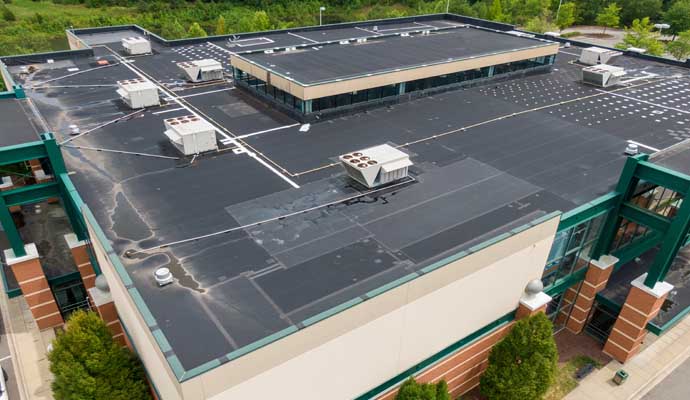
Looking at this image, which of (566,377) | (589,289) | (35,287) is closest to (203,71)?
(35,287)

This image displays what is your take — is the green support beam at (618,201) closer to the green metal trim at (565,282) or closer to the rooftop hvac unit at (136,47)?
the green metal trim at (565,282)

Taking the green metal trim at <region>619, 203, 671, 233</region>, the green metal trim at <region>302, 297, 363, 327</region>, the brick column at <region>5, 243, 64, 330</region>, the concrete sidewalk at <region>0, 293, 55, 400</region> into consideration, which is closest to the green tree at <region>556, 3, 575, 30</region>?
the green metal trim at <region>619, 203, 671, 233</region>

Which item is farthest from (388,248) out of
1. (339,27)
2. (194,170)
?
(339,27)

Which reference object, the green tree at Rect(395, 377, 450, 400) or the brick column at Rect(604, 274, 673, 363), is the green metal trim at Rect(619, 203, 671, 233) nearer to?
the brick column at Rect(604, 274, 673, 363)

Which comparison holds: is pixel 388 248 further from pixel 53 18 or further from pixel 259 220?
pixel 53 18

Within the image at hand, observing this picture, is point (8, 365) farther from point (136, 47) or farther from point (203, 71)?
point (136, 47)

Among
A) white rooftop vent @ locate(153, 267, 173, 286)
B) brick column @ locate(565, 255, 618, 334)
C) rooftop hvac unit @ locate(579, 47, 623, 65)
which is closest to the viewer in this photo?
white rooftop vent @ locate(153, 267, 173, 286)
